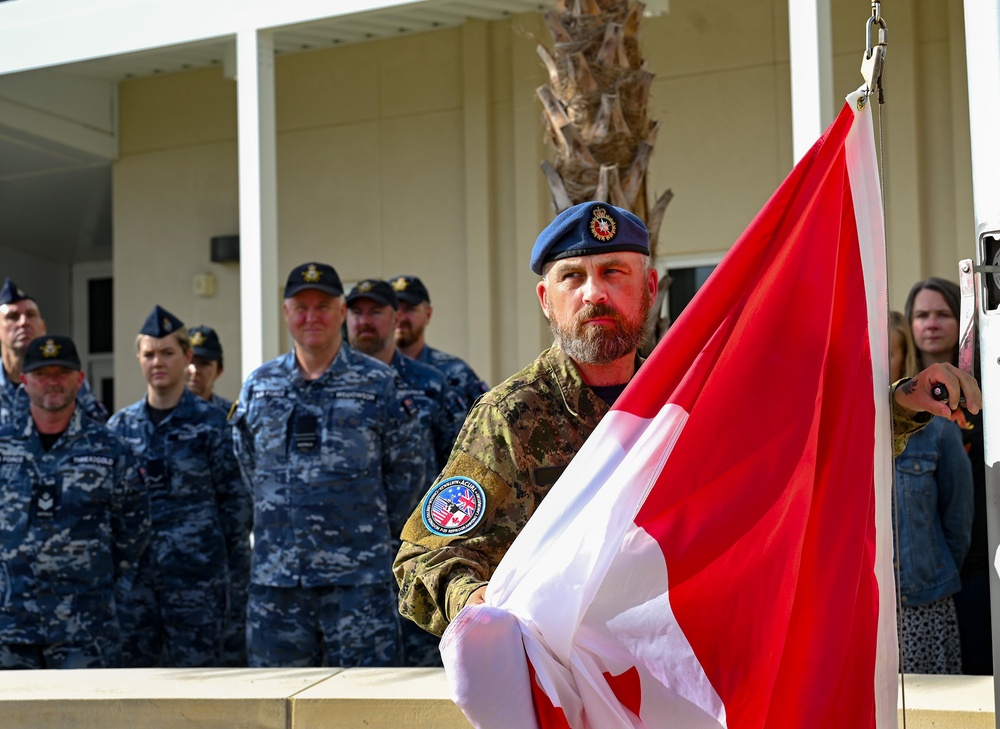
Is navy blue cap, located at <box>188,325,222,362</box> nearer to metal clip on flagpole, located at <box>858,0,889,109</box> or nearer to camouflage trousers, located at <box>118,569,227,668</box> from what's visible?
camouflage trousers, located at <box>118,569,227,668</box>

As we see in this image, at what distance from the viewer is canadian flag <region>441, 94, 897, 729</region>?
7.66 feet

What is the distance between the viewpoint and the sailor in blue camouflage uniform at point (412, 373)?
19.7 ft

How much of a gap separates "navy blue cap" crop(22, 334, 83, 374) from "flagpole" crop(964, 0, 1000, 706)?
14.3 ft

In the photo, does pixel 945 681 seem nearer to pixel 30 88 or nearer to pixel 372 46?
pixel 372 46

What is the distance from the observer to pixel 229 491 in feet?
21.2

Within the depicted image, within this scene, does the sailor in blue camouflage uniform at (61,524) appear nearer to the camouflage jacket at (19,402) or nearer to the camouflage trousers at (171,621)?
the camouflage jacket at (19,402)

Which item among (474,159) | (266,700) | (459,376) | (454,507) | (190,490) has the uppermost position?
(474,159)

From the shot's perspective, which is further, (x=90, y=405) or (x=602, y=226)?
(x=90, y=405)

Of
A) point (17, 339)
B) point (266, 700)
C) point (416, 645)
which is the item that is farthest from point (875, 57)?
point (17, 339)

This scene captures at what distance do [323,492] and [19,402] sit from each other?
1646mm

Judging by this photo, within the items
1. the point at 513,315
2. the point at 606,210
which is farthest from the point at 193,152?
the point at 606,210

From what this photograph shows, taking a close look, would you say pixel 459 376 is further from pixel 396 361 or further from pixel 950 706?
pixel 950 706


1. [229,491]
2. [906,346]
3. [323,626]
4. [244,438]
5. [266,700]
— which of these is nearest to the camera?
[266,700]

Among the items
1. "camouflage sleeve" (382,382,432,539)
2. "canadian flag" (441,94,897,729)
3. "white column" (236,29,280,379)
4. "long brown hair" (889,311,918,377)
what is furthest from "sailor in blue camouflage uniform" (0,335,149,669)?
"canadian flag" (441,94,897,729)
